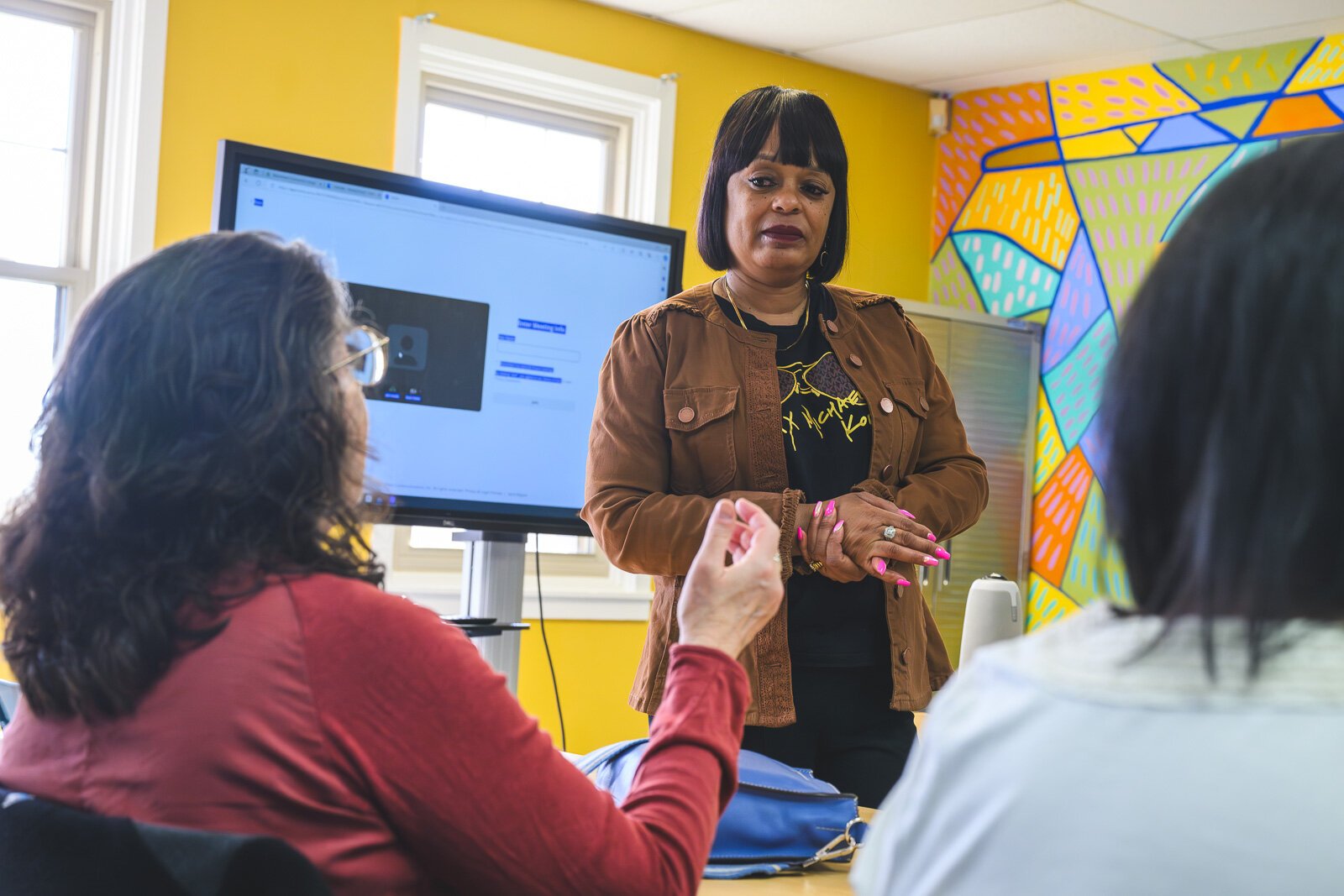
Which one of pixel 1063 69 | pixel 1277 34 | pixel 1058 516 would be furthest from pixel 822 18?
pixel 1058 516

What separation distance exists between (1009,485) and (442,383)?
11.3ft

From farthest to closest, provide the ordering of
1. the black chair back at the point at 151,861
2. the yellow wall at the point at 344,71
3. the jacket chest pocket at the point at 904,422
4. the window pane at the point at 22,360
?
the yellow wall at the point at 344,71
the window pane at the point at 22,360
the jacket chest pocket at the point at 904,422
the black chair back at the point at 151,861

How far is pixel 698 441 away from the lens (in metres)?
1.90

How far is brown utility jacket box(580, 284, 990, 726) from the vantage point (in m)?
1.81

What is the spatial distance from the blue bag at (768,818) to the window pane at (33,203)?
321 centimetres

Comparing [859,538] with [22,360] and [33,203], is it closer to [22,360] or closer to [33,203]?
[22,360]

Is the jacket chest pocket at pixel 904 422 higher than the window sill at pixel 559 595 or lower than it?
higher

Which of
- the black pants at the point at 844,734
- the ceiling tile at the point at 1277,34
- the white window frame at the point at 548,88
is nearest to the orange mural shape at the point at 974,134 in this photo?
the ceiling tile at the point at 1277,34

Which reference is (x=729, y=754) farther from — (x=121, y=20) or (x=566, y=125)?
(x=566, y=125)

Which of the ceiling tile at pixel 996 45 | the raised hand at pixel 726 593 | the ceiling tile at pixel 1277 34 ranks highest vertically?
the ceiling tile at pixel 996 45

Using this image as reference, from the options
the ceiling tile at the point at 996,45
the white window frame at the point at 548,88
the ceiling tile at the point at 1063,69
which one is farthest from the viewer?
the ceiling tile at the point at 1063,69

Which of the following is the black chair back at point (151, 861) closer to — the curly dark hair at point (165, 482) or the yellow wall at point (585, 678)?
the curly dark hair at point (165, 482)

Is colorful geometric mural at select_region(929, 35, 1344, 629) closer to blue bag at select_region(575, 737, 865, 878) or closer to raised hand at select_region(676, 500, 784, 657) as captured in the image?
blue bag at select_region(575, 737, 865, 878)

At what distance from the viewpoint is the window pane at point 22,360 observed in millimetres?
3840
